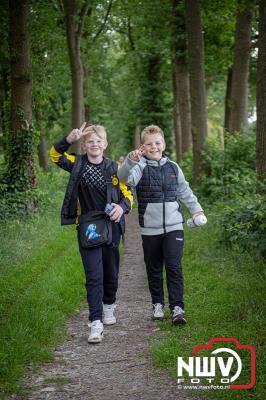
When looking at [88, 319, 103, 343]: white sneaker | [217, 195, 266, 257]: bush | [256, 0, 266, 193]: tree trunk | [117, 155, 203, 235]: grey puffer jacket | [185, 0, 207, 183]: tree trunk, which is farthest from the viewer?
[185, 0, 207, 183]: tree trunk

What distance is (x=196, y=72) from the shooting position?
15.6 metres

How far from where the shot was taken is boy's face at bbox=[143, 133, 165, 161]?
623cm

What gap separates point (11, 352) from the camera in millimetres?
5059

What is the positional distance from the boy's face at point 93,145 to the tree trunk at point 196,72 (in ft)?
33.9

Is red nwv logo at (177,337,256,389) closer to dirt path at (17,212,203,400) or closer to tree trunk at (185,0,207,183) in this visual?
dirt path at (17,212,203,400)

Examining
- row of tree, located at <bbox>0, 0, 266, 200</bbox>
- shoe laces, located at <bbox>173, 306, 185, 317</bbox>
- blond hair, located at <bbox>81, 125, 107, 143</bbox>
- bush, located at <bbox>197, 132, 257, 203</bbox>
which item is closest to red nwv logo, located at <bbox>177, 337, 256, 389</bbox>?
shoe laces, located at <bbox>173, 306, 185, 317</bbox>

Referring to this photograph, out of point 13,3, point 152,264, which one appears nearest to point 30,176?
point 13,3

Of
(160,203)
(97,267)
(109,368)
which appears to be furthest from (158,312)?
(109,368)

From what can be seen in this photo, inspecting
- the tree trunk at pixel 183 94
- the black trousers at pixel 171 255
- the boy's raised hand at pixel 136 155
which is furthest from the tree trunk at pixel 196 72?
the black trousers at pixel 171 255

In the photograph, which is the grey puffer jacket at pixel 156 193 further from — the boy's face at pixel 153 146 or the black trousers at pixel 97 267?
the black trousers at pixel 97 267

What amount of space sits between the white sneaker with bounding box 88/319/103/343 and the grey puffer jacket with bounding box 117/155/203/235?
3.86ft

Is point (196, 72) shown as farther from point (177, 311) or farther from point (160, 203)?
point (177, 311)

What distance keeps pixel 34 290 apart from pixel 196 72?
33.1 ft

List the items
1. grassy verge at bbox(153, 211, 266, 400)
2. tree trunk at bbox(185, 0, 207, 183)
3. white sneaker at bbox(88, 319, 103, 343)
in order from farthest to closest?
tree trunk at bbox(185, 0, 207, 183) < white sneaker at bbox(88, 319, 103, 343) < grassy verge at bbox(153, 211, 266, 400)
